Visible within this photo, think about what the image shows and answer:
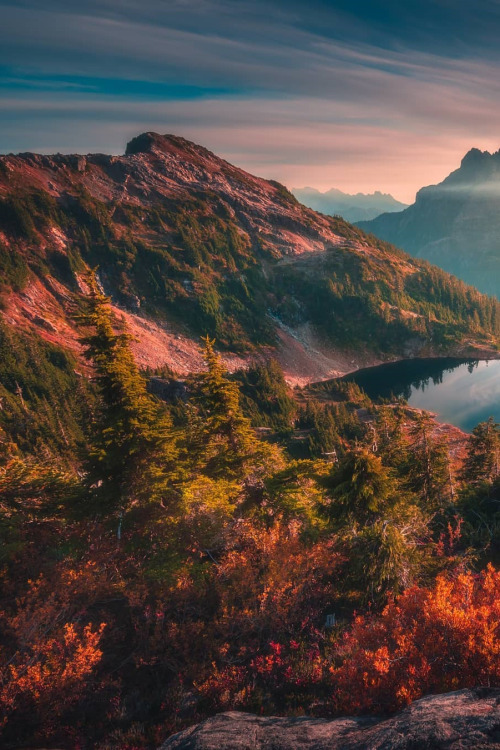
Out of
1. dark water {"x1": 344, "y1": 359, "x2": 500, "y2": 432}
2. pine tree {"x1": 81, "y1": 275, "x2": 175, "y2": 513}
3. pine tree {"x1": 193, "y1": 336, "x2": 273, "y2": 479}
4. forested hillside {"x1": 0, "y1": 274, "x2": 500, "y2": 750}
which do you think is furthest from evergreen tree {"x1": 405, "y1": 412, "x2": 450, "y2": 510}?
dark water {"x1": 344, "y1": 359, "x2": 500, "y2": 432}

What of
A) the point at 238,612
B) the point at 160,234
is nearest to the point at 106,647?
the point at 238,612

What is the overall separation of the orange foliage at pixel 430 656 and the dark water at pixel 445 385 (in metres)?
113

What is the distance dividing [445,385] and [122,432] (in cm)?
15377

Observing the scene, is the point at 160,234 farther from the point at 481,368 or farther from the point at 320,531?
the point at 320,531

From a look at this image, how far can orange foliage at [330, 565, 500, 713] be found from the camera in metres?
10.7

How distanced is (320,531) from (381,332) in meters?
177

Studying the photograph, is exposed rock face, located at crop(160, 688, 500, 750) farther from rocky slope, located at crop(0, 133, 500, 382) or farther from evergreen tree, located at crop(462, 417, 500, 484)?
rocky slope, located at crop(0, 133, 500, 382)

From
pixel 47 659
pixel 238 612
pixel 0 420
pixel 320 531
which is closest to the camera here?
pixel 47 659

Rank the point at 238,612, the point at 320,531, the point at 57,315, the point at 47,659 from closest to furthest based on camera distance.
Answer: the point at 47,659 < the point at 238,612 < the point at 320,531 < the point at 57,315

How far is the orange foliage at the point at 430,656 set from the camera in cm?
1071

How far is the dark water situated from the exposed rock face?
383 ft

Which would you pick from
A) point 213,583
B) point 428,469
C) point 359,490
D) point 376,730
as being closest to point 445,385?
point 428,469

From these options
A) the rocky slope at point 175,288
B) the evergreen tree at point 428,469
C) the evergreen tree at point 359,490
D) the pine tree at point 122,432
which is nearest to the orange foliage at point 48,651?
the pine tree at point 122,432

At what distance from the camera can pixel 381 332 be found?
604 ft
